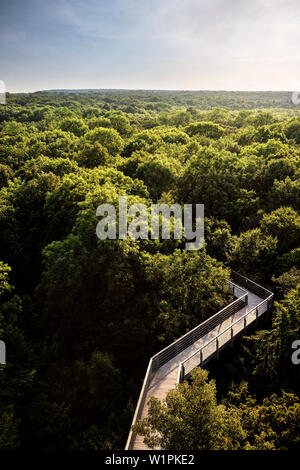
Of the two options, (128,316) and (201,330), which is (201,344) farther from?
(128,316)

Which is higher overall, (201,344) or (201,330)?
(201,330)

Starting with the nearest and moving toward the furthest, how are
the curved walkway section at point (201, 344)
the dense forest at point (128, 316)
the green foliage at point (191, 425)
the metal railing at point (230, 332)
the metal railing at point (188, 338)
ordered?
the green foliage at point (191, 425) → the dense forest at point (128, 316) → the metal railing at point (188, 338) → the curved walkway section at point (201, 344) → the metal railing at point (230, 332)

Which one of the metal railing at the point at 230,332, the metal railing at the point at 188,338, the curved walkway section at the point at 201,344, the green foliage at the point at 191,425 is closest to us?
the green foliage at the point at 191,425

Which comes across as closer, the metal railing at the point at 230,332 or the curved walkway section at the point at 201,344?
the curved walkway section at the point at 201,344

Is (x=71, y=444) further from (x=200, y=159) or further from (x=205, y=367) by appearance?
(x=200, y=159)

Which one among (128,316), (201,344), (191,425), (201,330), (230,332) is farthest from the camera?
(128,316)

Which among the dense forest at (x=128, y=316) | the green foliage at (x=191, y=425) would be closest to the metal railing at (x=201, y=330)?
the dense forest at (x=128, y=316)

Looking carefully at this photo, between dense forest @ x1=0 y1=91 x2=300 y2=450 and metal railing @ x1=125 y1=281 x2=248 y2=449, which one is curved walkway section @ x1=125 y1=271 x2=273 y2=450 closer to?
metal railing @ x1=125 y1=281 x2=248 y2=449

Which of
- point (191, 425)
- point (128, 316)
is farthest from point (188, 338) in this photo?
point (191, 425)

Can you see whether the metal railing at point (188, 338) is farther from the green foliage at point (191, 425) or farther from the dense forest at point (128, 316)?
the green foliage at point (191, 425)
